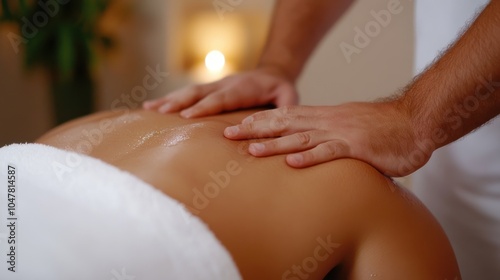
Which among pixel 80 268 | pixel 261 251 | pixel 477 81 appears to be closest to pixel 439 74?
pixel 477 81

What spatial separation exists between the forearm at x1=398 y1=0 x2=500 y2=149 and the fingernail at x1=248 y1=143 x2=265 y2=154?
30cm

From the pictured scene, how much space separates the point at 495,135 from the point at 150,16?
3601 millimetres

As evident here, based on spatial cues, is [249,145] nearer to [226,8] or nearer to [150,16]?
[226,8]

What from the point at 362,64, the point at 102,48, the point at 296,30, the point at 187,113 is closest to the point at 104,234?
the point at 187,113

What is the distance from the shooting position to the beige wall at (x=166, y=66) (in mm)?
3258

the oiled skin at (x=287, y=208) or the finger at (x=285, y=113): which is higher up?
the finger at (x=285, y=113)

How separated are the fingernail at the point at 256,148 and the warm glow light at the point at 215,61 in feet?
10.8

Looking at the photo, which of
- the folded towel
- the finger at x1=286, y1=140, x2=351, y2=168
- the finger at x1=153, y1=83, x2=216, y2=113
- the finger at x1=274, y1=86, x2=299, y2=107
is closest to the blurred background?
the finger at x1=274, y1=86, x2=299, y2=107

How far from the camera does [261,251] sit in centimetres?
91

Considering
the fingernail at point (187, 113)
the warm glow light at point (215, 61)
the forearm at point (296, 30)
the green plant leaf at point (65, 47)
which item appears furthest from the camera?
the warm glow light at point (215, 61)

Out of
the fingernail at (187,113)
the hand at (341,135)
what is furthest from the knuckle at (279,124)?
the fingernail at (187,113)

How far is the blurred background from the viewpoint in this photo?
4262 mm

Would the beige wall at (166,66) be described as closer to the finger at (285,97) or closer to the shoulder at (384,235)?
the finger at (285,97)

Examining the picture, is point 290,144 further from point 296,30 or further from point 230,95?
point 296,30
